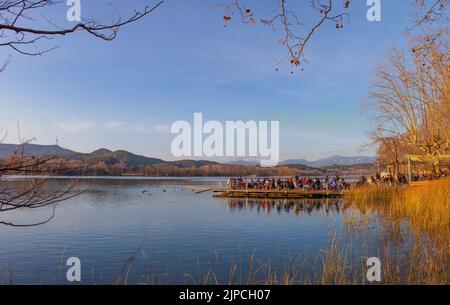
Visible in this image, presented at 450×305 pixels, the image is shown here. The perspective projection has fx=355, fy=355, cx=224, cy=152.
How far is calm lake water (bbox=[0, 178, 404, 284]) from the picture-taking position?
1136 cm

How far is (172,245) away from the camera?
613 inches

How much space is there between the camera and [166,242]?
1641 centimetres

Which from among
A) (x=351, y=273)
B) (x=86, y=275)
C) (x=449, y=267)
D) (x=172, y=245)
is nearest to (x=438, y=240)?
(x=449, y=267)

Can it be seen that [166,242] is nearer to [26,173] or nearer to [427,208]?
[427,208]

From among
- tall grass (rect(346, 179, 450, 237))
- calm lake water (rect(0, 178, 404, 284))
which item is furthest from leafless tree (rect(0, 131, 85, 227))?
tall grass (rect(346, 179, 450, 237))

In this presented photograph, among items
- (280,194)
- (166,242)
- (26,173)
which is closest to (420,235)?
(166,242)

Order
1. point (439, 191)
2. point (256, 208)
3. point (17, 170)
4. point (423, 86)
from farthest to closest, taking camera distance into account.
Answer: point (256, 208)
point (423, 86)
point (439, 191)
point (17, 170)

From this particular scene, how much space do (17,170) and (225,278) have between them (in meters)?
7.31

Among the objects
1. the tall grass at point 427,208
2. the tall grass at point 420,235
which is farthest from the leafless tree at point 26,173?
the tall grass at point 427,208

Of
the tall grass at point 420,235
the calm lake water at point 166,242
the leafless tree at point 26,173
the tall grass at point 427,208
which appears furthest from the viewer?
the tall grass at point 427,208

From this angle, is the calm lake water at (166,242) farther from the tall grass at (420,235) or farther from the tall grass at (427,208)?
the tall grass at (427,208)

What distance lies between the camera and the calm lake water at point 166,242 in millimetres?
11359

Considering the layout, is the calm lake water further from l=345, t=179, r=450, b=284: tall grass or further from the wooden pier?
the wooden pier
